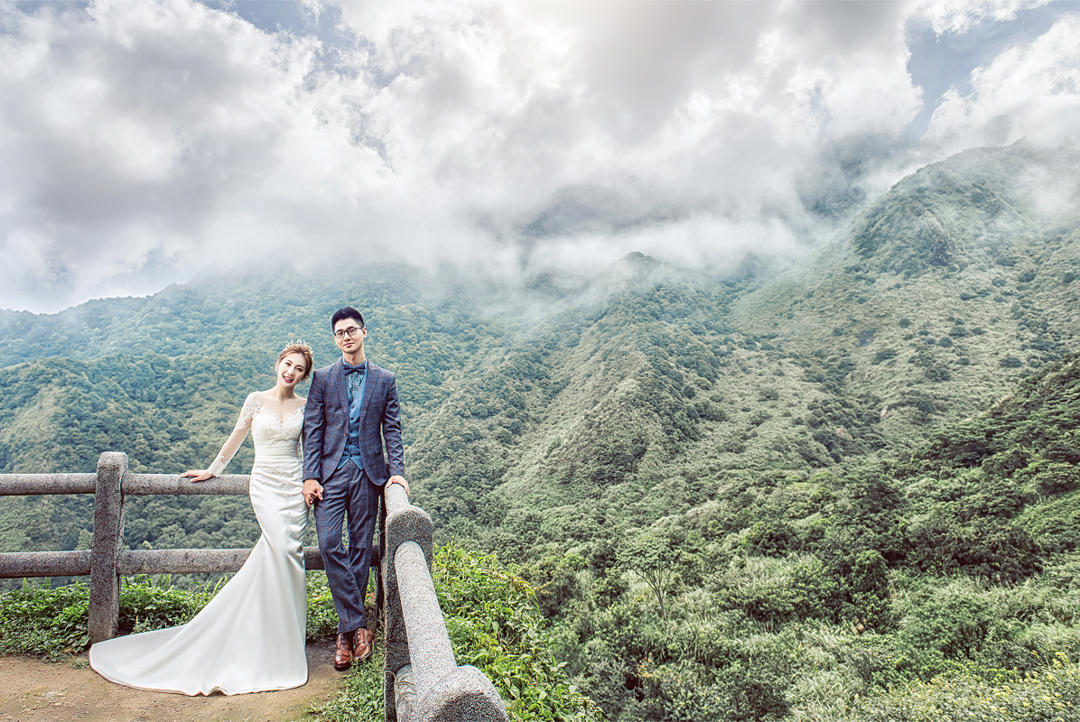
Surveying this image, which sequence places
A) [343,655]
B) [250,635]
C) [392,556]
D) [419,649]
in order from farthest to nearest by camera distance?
[343,655], [250,635], [392,556], [419,649]

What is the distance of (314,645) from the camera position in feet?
12.8

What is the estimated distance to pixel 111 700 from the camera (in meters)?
3.07

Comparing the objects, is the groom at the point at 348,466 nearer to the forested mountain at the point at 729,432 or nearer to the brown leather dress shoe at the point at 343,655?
the brown leather dress shoe at the point at 343,655

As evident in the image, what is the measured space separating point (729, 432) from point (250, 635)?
150ft

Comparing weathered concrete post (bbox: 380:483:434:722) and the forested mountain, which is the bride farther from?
the forested mountain

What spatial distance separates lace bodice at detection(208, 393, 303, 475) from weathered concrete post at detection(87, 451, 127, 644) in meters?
0.63

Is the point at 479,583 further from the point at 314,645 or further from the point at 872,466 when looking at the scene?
the point at 872,466

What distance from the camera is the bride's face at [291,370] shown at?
378 centimetres

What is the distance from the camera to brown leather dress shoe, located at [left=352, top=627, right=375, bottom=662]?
3.50 meters

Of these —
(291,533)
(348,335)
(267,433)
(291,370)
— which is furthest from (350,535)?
(348,335)

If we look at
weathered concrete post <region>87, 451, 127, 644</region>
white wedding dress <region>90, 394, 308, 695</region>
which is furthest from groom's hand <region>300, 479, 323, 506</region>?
weathered concrete post <region>87, 451, 127, 644</region>

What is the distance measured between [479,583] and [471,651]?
1148 mm

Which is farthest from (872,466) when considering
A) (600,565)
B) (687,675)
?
(687,675)

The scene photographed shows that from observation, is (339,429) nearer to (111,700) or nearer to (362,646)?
(362,646)
